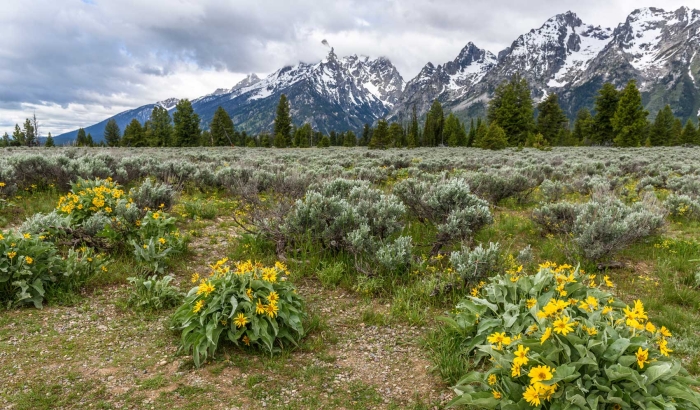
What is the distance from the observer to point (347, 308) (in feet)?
14.8

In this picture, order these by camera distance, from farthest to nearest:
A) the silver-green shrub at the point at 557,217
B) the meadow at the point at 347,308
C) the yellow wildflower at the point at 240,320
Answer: the silver-green shrub at the point at 557,217, the yellow wildflower at the point at 240,320, the meadow at the point at 347,308

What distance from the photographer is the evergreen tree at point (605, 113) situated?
143 feet

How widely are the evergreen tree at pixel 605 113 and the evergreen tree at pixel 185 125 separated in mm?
58620

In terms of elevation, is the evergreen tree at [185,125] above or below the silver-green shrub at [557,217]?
above

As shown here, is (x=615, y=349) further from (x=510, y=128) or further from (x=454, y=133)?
(x=454, y=133)

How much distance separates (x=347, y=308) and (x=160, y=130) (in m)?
69.8

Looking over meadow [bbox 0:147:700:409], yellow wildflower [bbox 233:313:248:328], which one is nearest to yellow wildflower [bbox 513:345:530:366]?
meadow [bbox 0:147:700:409]

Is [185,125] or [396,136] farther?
[396,136]

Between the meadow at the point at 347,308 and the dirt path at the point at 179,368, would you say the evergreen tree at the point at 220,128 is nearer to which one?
the meadow at the point at 347,308

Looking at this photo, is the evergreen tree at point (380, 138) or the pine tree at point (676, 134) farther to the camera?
the pine tree at point (676, 134)


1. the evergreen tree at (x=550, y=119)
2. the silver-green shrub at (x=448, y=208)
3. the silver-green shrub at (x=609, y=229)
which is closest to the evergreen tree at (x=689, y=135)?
the evergreen tree at (x=550, y=119)

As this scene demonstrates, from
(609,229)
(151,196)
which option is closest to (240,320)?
(151,196)

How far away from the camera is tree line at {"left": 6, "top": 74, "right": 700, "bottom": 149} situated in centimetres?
4006

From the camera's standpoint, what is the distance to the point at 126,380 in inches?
120
